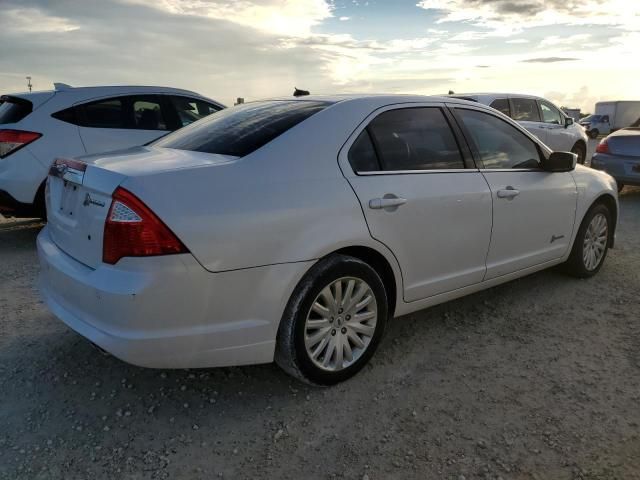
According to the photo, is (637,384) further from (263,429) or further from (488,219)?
(263,429)

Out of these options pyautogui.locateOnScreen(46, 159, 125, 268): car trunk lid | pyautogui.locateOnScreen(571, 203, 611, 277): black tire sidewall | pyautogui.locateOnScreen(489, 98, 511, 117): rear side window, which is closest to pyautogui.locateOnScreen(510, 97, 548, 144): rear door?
pyautogui.locateOnScreen(489, 98, 511, 117): rear side window

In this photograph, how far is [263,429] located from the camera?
2732mm

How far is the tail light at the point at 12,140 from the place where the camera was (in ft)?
19.4

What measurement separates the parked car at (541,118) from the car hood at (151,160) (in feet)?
24.8

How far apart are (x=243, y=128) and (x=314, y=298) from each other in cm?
106

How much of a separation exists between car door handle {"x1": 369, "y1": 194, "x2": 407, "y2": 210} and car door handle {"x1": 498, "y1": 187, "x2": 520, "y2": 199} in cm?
96

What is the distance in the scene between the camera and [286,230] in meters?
2.69

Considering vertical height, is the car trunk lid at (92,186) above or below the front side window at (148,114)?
below

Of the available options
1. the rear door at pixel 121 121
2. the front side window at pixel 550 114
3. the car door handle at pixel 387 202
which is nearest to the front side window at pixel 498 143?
the car door handle at pixel 387 202

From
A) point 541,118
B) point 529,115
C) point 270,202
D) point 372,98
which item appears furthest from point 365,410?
point 541,118

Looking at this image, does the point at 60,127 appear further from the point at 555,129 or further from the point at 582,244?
the point at 555,129

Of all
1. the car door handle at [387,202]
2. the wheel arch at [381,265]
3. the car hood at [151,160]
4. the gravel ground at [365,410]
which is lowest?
the gravel ground at [365,410]

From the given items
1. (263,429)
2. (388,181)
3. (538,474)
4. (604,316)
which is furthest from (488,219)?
(263,429)

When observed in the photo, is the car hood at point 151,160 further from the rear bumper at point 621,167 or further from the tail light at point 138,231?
the rear bumper at point 621,167
